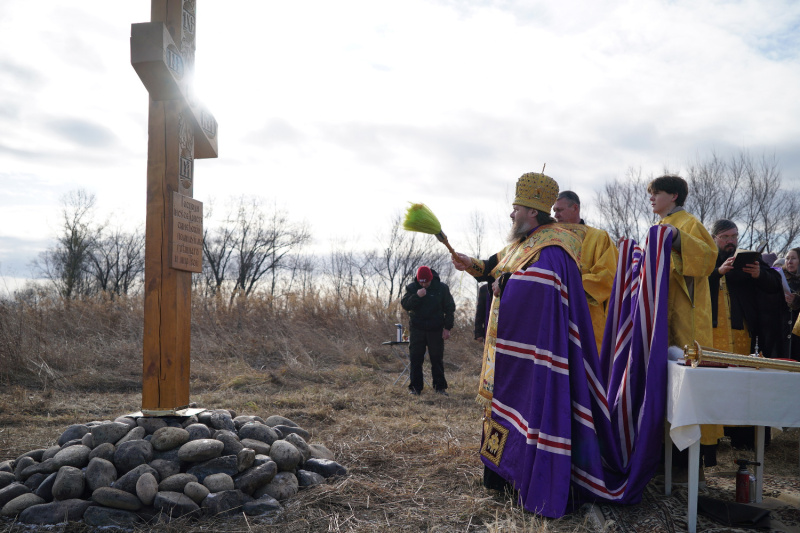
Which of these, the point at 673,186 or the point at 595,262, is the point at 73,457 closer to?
the point at 595,262

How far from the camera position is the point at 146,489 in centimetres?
382

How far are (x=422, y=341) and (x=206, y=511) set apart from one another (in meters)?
6.00

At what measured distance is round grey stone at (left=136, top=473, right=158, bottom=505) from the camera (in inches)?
150

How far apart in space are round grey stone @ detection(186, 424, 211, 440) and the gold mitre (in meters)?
2.89

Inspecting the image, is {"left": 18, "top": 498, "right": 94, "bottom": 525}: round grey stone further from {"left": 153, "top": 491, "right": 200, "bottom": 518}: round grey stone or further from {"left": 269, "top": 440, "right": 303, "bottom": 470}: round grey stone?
{"left": 269, "top": 440, "right": 303, "bottom": 470}: round grey stone

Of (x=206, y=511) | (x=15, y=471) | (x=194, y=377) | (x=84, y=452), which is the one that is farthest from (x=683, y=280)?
(x=194, y=377)

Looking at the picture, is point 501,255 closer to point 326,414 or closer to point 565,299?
point 565,299

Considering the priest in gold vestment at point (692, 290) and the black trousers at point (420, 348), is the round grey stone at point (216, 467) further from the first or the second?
the black trousers at point (420, 348)

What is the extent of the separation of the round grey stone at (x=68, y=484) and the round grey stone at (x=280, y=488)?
110 cm

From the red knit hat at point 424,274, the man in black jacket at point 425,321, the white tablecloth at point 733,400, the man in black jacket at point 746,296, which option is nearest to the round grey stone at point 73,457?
the white tablecloth at point 733,400

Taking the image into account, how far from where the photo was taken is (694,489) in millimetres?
3566

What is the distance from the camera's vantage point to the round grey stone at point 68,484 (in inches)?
150

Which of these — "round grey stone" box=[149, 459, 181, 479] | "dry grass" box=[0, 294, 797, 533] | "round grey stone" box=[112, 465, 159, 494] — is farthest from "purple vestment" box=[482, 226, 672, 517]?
"round grey stone" box=[112, 465, 159, 494]

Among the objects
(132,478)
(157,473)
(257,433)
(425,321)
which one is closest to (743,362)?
(257,433)
